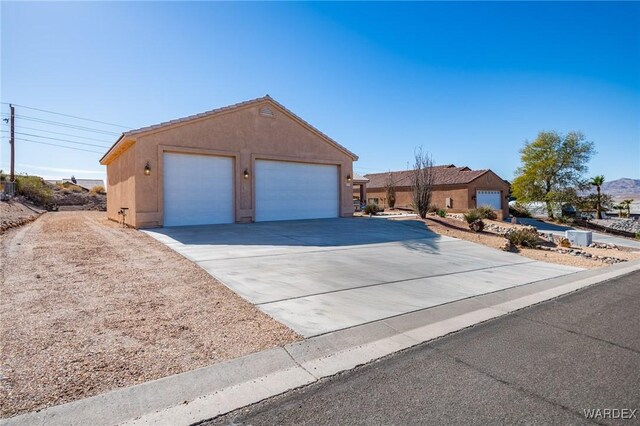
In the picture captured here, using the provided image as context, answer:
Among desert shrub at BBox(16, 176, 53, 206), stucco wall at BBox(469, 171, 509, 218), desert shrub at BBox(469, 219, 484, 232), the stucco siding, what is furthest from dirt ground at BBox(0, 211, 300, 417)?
stucco wall at BBox(469, 171, 509, 218)

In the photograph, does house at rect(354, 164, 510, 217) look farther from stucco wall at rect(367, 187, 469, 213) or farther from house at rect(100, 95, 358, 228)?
house at rect(100, 95, 358, 228)

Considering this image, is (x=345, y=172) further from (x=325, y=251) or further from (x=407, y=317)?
(x=407, y=317)

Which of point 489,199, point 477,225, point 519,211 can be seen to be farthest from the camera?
point 519,211

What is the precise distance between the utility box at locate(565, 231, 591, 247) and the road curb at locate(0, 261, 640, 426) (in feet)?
48.9

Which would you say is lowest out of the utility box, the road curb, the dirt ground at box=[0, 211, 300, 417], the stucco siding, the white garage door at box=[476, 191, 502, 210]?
the utility box

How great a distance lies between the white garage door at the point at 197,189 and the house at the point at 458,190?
1927cm

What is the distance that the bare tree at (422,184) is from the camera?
63.2 ft

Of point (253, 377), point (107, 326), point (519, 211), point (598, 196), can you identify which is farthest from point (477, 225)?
point (598, 196)

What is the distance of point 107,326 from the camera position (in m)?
4.08

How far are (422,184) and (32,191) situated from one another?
29632 millimetres

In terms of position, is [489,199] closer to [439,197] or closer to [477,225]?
[439,197]

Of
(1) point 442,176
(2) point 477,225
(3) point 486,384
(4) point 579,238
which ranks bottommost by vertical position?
(4) point 579,238

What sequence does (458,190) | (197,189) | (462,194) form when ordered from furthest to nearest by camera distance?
1. (458,190)
2. (462,194)
3. (197,189)

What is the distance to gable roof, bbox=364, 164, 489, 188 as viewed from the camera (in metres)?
32.3
